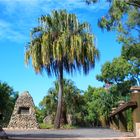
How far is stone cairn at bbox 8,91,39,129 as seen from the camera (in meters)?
36.9

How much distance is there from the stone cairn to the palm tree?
A: 10.2ft

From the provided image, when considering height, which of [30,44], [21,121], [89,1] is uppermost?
[30,44]

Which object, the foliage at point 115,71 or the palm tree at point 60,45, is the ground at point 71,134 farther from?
the foliage at point 115,71

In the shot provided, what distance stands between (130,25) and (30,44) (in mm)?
12329

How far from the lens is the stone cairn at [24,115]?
36.9 m

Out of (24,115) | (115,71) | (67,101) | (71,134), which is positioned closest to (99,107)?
(115,71)

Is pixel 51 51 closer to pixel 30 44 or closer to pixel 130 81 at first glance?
pixel 30 44

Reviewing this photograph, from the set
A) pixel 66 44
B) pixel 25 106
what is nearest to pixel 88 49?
pixel 66 44

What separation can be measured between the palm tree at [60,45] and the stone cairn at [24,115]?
310cm

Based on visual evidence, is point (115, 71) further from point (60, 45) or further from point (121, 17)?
point (121, 17)

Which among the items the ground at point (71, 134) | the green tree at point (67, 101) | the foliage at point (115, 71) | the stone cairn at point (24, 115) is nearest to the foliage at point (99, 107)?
the foliage at point (115, 71)

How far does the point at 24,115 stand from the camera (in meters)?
37.3

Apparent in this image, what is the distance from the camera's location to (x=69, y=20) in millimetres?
34812

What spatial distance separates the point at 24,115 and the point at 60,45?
784cm
